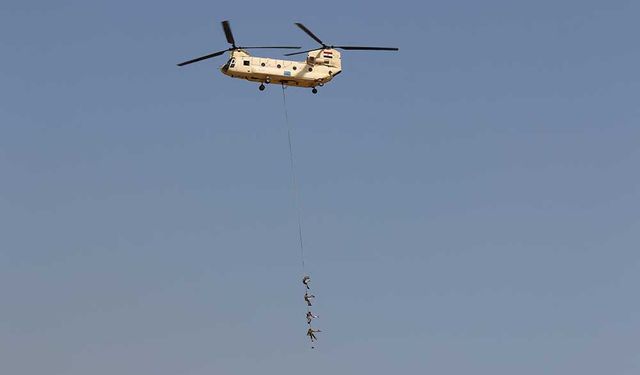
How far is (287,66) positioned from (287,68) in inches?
5.9

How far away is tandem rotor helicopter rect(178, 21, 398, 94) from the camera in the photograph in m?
82.6

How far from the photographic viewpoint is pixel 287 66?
83.8 m

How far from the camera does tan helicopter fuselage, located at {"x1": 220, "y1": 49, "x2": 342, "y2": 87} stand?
271 feet

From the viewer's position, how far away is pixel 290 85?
8488cm

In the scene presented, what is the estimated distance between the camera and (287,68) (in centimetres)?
8375

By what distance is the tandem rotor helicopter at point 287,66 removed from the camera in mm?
82562

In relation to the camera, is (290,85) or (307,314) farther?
(290,85)

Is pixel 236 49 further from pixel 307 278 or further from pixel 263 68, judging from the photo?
pixel 307 278

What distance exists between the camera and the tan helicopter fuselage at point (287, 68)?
82.6 m

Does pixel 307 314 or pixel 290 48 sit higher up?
pixel 290 48

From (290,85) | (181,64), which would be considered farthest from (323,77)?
(181,64)

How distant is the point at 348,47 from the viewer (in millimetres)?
85312

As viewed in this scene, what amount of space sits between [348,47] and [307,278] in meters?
18.4

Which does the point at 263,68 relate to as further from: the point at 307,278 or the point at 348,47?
the point at 307,278
